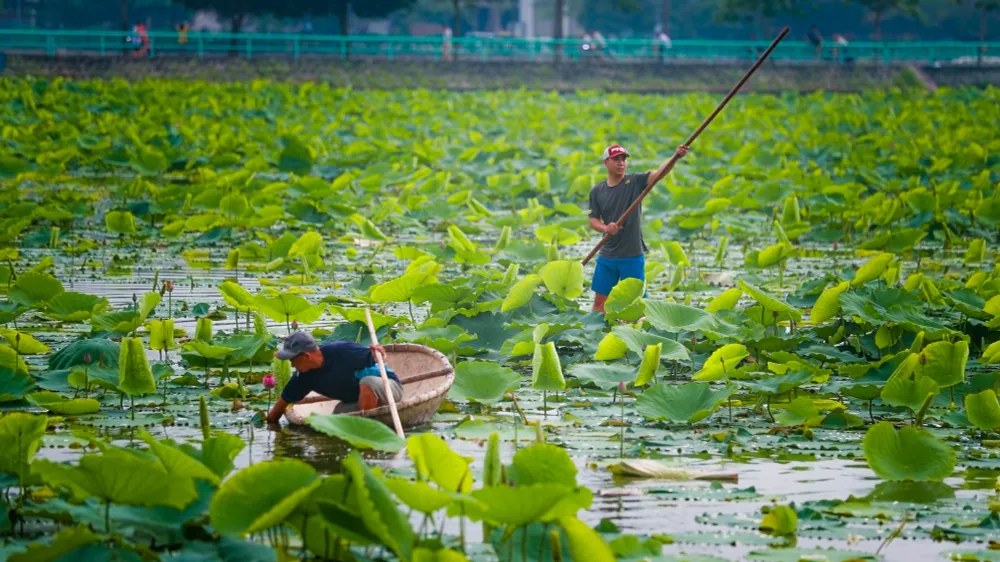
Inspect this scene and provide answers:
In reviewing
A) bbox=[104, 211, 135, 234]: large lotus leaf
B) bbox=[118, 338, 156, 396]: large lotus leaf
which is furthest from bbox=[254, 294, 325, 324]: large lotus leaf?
bbox=[104, 211, 135, 234]: large lotus leaf

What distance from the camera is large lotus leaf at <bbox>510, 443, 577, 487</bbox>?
3.04 m

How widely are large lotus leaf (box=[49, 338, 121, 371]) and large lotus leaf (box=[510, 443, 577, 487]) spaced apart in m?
2.24

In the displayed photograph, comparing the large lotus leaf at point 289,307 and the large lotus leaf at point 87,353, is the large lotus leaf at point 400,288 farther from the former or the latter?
the large lotus leaf at point 87,353

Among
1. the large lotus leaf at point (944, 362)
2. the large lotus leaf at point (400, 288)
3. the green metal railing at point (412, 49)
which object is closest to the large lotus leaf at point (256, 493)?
the large lotus leaf at point (944, 362)

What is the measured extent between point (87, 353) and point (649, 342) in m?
2.04

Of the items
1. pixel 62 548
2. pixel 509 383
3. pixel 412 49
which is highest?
pixel 412 49

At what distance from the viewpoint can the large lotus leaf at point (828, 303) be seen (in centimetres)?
530

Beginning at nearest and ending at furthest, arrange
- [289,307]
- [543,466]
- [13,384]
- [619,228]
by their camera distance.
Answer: [543,466] → [13,384] → [289,307] → [619,228]

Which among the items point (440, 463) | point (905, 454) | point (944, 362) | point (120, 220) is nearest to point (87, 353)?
point (440, 463)

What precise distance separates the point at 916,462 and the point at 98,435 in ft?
8.26

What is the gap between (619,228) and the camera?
20.8 feet

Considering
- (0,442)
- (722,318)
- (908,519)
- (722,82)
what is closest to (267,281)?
(722,318)

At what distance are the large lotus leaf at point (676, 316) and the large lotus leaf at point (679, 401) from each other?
726mm

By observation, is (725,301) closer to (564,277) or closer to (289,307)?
(564,277)
